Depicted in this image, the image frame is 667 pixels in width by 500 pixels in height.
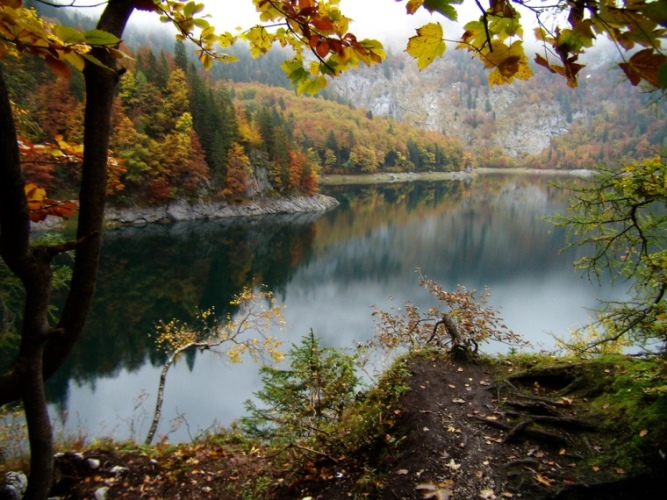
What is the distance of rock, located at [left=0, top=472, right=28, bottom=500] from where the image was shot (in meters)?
3.39

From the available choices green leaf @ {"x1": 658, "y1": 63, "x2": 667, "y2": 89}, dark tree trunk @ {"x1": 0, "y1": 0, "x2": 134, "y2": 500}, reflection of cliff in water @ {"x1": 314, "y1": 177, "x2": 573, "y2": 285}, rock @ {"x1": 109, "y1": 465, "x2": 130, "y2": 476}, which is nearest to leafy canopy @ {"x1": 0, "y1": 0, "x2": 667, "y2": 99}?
green leaf @ {"x1": 658, "y1": 63, "x2": 667, "y2": 89}

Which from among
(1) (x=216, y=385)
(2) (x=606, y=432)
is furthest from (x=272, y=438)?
(1) (x=216, y=385)

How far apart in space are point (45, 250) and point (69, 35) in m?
1.04

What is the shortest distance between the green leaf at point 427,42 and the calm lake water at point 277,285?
5.09 metres

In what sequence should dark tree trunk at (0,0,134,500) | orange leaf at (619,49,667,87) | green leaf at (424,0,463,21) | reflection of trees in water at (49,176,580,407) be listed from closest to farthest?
orange leaf at (619,49,667,87) < green leaf at (424,0,463,21) < dark tree trunk at (0,0,134,500) < reflection of trees in water at (49,176,580,407)

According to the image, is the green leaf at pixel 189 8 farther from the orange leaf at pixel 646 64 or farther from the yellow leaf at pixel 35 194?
the orange leaf at pixel 646 64

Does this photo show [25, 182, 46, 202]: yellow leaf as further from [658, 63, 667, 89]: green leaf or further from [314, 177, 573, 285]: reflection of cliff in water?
[314, 177, 573, 285]: reflection of cliff in water

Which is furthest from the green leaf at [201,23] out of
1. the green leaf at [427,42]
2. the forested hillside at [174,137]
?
the forested hillside at [174,137]

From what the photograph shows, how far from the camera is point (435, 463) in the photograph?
123 inches

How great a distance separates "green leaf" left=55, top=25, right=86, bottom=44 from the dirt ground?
3132 millimetres

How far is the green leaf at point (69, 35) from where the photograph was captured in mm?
902

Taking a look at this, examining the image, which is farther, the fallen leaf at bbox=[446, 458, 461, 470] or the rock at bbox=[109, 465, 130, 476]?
the rock at bbox=[109, 465, 130, 476]

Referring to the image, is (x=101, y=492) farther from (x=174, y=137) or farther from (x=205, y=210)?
(x=174, y=137)

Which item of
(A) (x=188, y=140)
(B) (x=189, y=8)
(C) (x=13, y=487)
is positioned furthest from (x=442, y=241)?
(B) (x=189, y=8)
